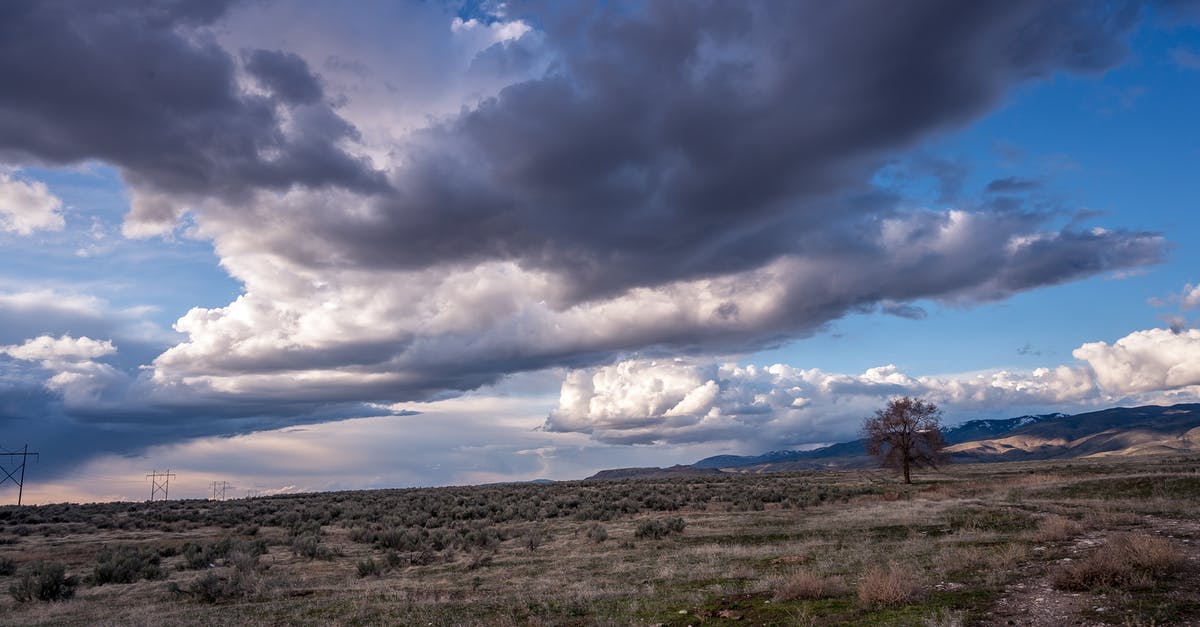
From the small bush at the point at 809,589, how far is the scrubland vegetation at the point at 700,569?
36mm

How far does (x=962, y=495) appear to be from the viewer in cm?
4519

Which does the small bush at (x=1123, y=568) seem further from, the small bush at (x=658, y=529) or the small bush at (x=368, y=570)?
the small bush at (x=368, y=570)

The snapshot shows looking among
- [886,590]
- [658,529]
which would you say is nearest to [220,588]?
[658,529]

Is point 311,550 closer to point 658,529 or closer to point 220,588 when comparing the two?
point 220,588

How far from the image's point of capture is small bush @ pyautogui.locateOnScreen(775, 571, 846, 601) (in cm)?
1588

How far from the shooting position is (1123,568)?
13.9 m

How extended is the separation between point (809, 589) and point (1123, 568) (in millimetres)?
6285

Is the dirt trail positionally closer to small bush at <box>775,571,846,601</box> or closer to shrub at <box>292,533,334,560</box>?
small bush at <box>775,571,846,601</box>

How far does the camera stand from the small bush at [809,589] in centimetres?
1588

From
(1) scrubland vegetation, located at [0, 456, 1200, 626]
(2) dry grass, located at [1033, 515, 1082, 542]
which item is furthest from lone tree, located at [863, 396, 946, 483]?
(2) dry grass, located at [1033, 515, 1082, 542]

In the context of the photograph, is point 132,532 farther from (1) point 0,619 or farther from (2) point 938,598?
(2) point 938,598

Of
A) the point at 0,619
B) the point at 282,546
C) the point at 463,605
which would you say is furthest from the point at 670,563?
the point at 282,546

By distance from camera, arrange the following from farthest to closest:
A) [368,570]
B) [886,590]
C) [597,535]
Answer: [597,535], [368,570], [886,590]

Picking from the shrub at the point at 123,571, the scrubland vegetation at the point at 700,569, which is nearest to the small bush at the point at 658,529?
the scrubland vegetation at the point at 700,569
